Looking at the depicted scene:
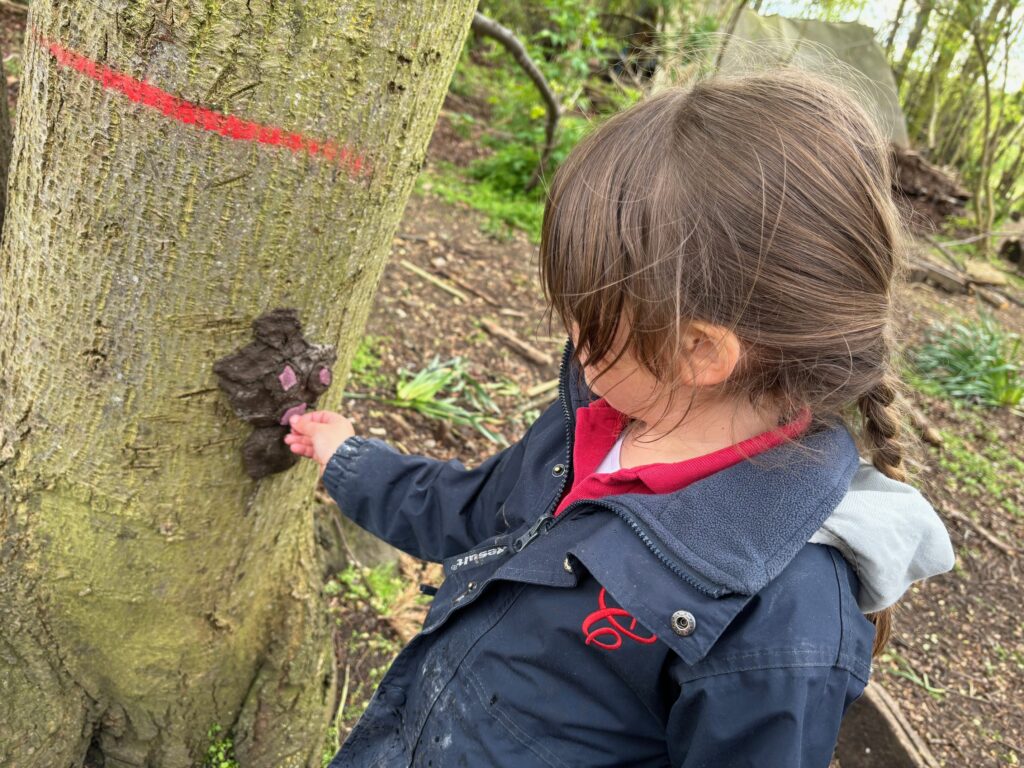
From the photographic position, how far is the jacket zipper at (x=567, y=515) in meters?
1.08

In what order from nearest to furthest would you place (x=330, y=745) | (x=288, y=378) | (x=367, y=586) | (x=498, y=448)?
(x=288, y=378), (x=330, y=745), (x=367, y=586), (x=498, y=448)

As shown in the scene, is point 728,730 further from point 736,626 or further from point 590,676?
point 590,676

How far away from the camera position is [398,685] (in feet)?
5.06

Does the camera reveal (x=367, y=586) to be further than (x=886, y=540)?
Yes

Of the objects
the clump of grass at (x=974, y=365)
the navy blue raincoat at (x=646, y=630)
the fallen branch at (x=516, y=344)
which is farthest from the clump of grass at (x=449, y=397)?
the clump of grass at (x=974, y=365)

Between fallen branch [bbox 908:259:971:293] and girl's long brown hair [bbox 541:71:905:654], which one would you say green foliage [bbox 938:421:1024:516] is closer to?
fallen branch [bbox 908:259:971:293]

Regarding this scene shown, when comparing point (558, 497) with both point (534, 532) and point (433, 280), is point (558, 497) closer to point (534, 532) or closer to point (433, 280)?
point (534, 532)

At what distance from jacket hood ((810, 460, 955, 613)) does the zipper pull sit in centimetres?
46

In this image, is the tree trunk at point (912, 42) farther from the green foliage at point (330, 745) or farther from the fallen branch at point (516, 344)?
the green foliage at point (330, 745)

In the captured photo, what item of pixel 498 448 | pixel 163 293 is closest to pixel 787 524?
pixel 163 293

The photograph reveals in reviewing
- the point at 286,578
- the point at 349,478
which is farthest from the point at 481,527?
the point at 286,578

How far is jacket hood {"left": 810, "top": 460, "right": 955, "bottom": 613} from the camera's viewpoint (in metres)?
1.11

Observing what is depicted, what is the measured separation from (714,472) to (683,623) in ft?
0.93

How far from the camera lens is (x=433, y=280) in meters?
4.64
